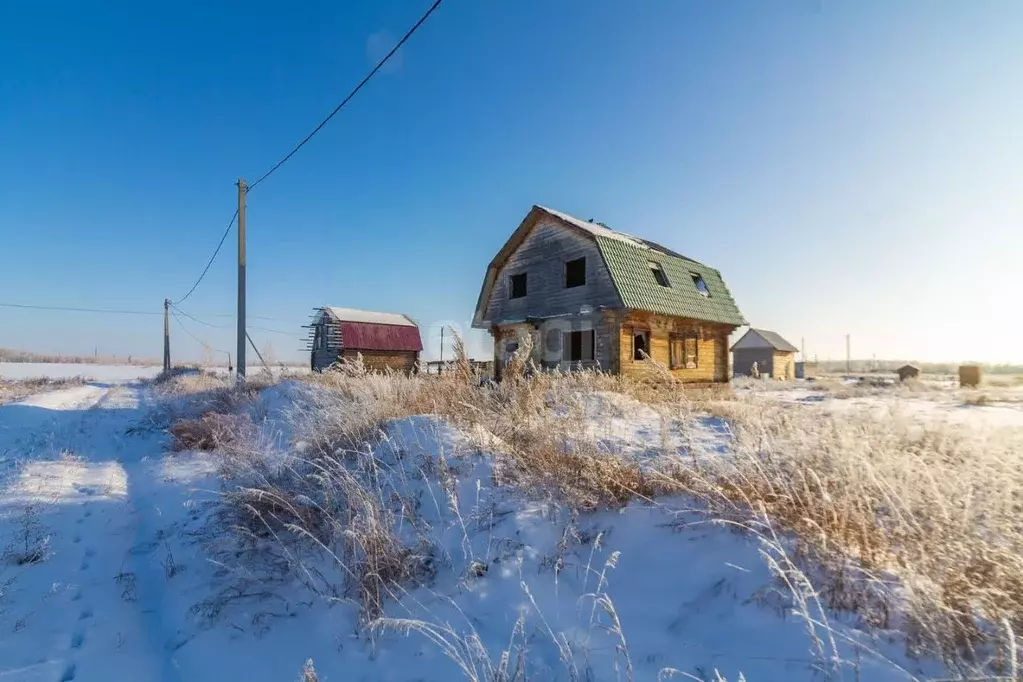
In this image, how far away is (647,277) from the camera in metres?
15.5

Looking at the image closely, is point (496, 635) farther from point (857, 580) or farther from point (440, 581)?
point (857, 580)

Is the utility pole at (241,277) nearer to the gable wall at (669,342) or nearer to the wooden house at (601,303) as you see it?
the wooden house at (601,303)

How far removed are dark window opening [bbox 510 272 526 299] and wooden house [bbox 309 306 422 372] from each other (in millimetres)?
11106

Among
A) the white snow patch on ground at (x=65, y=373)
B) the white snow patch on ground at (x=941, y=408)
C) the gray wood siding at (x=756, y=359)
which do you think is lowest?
the white snow patch on ground at (x=941, y=408)

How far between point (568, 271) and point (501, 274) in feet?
11.7

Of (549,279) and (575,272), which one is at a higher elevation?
(575,272)

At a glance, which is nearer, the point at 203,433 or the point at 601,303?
the point at 203,433

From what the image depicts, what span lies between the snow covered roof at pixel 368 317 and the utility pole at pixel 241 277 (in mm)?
14150

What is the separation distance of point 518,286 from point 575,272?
112 inches

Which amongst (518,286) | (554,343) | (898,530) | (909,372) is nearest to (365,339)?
(518,286)

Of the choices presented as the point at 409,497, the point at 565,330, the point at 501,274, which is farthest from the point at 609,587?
the point at 501,274

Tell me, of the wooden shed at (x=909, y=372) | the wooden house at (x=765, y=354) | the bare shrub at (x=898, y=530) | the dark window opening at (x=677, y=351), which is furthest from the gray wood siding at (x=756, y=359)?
the bare shrub at (x=898, y=530)

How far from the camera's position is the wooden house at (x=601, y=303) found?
47.1ft

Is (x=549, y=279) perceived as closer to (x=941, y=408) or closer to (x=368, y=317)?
(x=941, y=408)
